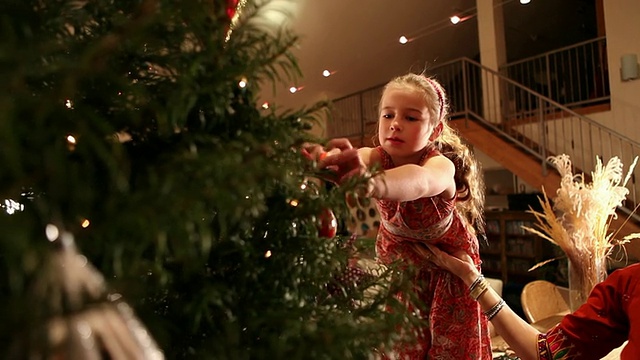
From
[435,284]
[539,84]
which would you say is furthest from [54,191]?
[539,84]

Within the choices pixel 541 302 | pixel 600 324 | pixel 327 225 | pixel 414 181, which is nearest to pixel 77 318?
pixel 327 225

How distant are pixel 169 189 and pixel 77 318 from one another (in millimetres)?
91

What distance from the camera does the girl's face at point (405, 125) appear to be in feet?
3.32

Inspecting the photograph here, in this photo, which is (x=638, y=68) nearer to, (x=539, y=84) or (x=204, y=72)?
(x=539, y=84)

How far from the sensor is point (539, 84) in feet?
24.2

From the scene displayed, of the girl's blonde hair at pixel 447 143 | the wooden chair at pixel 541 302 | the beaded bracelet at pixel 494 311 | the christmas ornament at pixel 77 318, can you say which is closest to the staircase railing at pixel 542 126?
the wooden chair at pixel 541 302

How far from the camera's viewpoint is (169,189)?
32 cm

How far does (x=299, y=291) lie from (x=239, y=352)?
0.09 m

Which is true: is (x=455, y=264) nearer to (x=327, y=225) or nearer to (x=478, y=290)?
(x=478, y=290)

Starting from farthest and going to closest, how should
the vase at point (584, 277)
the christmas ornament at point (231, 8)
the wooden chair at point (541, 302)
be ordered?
the wooden chair at point (541, 302), the vase at point (584, 277), the christmas ornament at point (231, 8)

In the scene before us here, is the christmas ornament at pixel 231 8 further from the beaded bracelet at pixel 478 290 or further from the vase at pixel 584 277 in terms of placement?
the vase at pixel 584 277

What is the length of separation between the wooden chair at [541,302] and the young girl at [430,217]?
58.9 inches

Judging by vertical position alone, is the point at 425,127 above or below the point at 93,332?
above

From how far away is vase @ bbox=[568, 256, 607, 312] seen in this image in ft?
7.13
